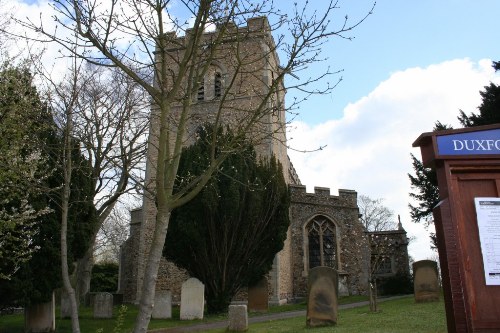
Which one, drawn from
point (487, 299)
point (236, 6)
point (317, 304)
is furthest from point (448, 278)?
point (317, 304)

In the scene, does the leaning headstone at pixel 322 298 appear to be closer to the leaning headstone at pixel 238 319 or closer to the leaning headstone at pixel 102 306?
the leaning headstone at pixel 238 319

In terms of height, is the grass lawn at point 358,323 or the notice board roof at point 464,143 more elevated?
the notice board roof at point 464,143

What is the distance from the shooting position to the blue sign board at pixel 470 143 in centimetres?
432

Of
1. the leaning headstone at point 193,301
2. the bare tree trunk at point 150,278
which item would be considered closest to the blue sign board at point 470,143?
the bare tree trunk at point 150,278

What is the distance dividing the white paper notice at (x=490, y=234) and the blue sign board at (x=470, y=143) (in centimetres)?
46

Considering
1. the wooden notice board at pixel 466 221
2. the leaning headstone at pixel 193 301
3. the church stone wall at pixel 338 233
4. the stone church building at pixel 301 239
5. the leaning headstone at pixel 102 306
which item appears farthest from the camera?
the church stone wall at pixel 338 233

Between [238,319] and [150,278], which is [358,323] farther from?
[150,278]

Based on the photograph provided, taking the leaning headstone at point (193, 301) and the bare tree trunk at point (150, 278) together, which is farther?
the leaning headstone at point (193, 301)

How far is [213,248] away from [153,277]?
27.9ft

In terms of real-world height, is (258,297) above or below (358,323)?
above

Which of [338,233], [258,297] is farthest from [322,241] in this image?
[258,297]

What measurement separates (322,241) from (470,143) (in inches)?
659

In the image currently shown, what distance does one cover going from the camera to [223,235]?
14.3 meters

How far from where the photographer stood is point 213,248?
557 inches
